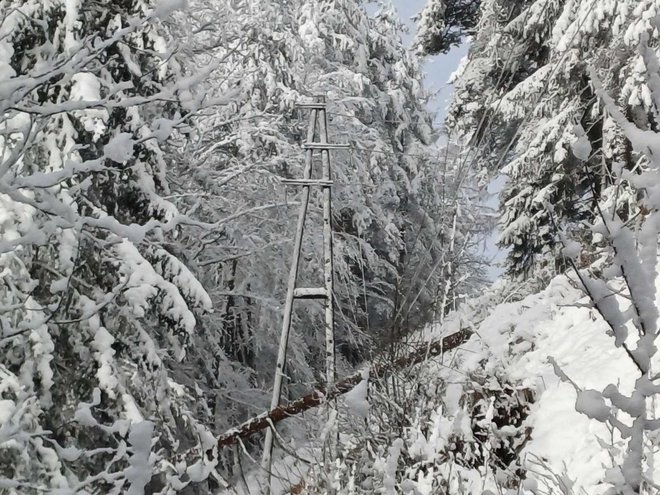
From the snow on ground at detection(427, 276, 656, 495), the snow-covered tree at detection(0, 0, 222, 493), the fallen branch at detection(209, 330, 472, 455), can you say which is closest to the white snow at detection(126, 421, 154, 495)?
the snow on ground at detection(427, 276, 656, 495)

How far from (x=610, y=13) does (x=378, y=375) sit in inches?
221

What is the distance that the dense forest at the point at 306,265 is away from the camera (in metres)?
1.99

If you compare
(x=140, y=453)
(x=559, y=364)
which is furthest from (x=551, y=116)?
(x=140, y=453)

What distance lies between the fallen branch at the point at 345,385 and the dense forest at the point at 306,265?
48mm

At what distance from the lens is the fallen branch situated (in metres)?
4.75

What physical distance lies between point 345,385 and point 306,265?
25.2ft

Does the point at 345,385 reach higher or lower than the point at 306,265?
higher

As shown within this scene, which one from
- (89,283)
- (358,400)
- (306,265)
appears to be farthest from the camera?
(306,265)

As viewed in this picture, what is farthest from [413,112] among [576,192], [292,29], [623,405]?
[623,405]

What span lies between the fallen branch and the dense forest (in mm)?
48

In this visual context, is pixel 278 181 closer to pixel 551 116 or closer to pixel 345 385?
pixel 551 116

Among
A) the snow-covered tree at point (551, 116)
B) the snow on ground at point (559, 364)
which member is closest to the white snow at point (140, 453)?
the snow on ground at point (559, 364)

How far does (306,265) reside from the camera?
42.6 feet

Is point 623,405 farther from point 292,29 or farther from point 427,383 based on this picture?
point 292,29
